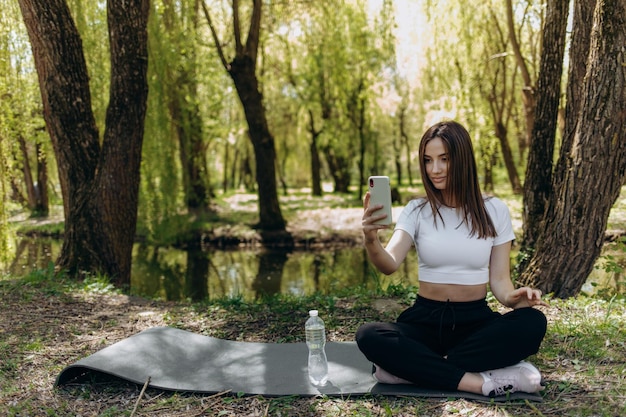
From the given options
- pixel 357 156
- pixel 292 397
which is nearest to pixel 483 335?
pixel 292 397

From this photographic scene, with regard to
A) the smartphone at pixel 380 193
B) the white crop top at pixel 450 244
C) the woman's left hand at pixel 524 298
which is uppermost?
the smartphone at pixel 380 193

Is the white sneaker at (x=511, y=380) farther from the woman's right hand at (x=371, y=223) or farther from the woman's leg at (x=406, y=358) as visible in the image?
the woman's right hand at (x=371, y=223)

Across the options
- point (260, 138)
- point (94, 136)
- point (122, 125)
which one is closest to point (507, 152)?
point (260, 138)

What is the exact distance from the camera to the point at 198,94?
1641 centimetres

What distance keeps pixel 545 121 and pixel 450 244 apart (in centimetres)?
303

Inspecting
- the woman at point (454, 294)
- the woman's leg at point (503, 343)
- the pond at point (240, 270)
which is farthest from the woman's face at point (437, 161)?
the pond at point (240, 270)

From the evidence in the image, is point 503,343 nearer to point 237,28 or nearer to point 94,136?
point 94,136

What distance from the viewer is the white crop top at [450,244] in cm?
292

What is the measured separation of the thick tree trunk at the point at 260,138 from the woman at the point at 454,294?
9.06m

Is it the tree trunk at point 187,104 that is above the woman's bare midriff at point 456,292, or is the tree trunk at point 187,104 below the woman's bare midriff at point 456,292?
above

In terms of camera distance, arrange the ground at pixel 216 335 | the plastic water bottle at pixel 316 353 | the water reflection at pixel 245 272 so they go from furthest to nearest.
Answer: the water reflection at pixel 245 272, the plastic water bottle at pixel 316 353, the ground at pixel 216 335

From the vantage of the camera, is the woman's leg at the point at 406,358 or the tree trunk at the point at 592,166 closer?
the woman's leg at the point at 406,358

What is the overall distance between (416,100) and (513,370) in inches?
795

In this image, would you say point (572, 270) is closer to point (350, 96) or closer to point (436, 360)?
point (436, 360)
